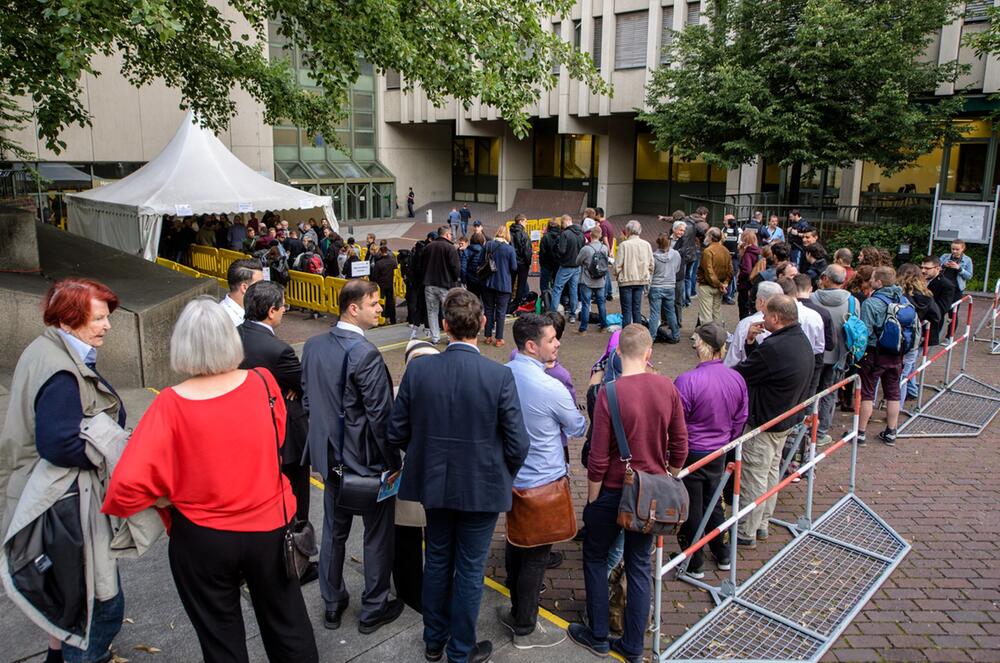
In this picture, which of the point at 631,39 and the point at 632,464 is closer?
the point at 632,464

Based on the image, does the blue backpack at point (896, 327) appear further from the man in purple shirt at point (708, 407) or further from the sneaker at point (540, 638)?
the sneaker at point (540, 638)

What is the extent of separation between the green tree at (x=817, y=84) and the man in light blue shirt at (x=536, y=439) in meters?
16.7

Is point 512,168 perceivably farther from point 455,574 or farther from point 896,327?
point 455,574

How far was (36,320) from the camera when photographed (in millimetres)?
8695

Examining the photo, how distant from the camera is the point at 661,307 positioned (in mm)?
12047

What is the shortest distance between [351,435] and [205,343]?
1.18 metres

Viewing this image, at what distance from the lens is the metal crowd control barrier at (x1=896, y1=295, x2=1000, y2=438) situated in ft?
27.3

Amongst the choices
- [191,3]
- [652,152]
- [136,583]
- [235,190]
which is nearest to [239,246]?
[235,190]

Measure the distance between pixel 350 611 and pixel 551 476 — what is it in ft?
5.00

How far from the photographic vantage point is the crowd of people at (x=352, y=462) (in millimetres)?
3109

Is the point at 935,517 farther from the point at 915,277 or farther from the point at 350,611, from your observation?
the point at 350,611

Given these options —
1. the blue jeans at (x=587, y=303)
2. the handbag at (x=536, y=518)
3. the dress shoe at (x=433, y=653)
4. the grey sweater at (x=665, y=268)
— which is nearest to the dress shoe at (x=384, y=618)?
the dress shoe at (x=433, y=653)

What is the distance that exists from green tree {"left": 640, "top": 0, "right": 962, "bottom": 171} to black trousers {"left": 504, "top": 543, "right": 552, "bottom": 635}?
17142 millimetres

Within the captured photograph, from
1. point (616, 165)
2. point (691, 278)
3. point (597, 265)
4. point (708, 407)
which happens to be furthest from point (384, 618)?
point (616, 165)
